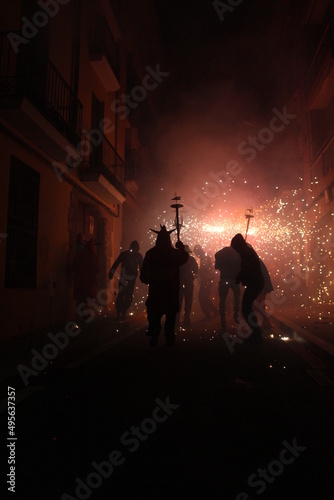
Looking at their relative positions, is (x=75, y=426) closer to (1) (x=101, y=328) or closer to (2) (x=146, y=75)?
(1) (x=101, y=328)

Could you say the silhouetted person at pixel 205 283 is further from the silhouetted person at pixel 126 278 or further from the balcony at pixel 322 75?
the balcony at pixel 322 75

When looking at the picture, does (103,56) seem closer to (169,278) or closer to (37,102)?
(37,102)

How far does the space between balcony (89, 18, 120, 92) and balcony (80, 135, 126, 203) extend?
180 centimetres

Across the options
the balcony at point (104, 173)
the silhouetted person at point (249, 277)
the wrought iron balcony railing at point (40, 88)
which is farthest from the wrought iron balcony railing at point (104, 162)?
the silhouetted person at point (249, 277)

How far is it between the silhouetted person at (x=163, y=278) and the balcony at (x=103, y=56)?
760 cm

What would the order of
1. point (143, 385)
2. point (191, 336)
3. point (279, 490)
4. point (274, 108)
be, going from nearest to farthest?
point (279, 490)
point (143, 385)
point (191, 336)
point (274, 108)

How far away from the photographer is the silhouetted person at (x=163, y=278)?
Result: 19.7 feet

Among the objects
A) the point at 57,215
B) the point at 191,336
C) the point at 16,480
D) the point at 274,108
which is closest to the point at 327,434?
the point at 16,480

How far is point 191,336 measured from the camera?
23.8ft

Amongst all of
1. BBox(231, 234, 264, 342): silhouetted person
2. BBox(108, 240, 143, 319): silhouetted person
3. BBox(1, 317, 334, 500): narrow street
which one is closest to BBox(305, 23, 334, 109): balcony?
BBox(108, 240, 143, 319): silhouetted person

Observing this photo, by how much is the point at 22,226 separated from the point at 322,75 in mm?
11072

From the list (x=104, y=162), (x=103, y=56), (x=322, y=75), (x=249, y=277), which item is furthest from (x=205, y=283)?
(x=322, y=75)

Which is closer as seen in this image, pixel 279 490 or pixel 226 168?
pixel 279 490

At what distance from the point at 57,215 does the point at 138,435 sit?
24.4 ft
